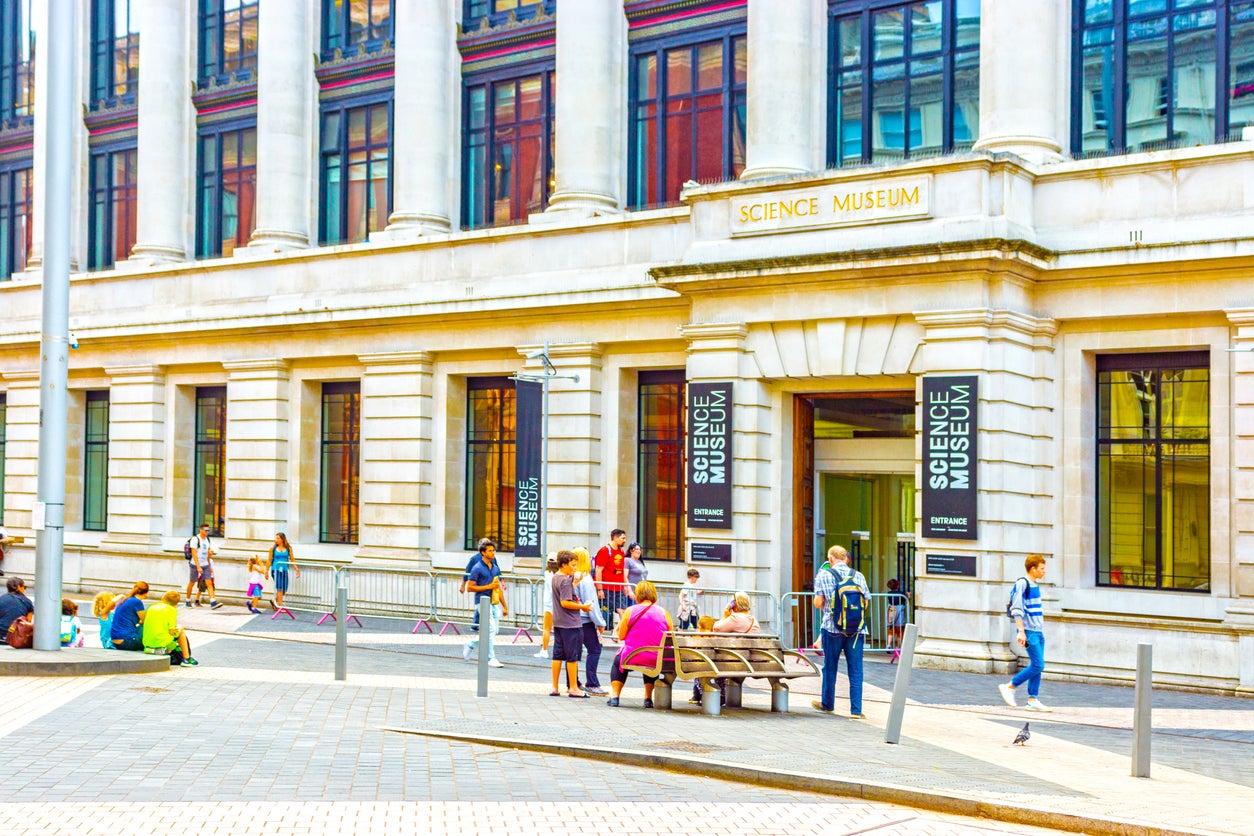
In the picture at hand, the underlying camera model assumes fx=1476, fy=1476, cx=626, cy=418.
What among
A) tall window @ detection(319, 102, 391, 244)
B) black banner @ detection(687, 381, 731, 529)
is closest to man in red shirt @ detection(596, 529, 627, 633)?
black banner @ detection(687, 381, 731, 529)

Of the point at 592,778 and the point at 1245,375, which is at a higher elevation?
the point at 1245,375

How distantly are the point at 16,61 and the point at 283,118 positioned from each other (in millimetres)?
10743

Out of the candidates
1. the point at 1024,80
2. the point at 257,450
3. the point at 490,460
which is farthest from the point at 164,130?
the point at 1024,80

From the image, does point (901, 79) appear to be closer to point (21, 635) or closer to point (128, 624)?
point (128, 624)

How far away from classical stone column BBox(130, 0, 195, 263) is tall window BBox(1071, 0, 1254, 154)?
66.2ft

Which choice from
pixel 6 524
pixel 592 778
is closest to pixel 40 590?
pixel 592 778

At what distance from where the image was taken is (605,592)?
22.8m

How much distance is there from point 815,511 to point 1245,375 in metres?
7.15

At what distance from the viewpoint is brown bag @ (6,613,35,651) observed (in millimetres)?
18516

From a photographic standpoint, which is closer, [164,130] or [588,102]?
[588,102]

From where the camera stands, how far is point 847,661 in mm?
15383

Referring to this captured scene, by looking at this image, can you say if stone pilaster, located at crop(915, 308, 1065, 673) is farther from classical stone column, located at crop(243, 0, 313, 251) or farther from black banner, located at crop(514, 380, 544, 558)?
classical stone column, located at crop(243, 0, 313, 251)

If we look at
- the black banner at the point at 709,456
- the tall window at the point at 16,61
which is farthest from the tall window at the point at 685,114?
the tall window at the point at 16,61

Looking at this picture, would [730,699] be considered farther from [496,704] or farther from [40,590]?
[40,590]
